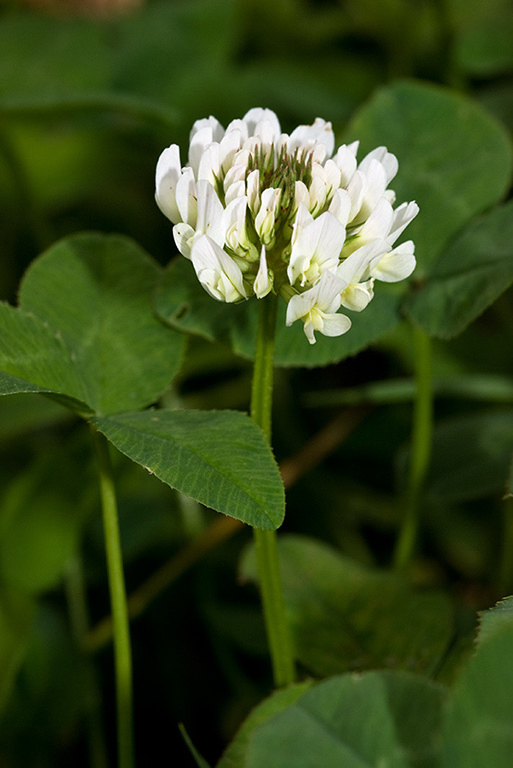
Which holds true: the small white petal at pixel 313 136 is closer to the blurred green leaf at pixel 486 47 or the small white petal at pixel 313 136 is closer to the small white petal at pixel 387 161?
the small white petal at pixel 387 161

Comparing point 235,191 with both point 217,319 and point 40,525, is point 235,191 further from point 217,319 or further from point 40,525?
point 40,525

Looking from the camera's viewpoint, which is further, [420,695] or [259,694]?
[259,694]

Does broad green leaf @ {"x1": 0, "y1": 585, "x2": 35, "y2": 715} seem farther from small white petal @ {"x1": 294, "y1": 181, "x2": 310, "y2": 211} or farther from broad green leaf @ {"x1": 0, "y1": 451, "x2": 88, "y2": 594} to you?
small white petal @ {"x1": 294, "y1": 181, "x2": 310, "y2": 211}

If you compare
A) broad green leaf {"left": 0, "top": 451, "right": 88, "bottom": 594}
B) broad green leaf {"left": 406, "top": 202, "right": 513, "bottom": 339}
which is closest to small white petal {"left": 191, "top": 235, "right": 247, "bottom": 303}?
broad green leaf {"left": 406, "top": 202, "right": 513, "bottom": 339}

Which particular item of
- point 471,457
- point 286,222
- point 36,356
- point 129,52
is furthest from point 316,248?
point 129,52

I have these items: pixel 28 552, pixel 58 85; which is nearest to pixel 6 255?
pixel 58 85

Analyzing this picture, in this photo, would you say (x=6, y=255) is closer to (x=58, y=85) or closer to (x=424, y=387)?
(x=58, y=85)

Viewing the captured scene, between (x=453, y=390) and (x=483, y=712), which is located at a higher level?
(x=453, y=390)
